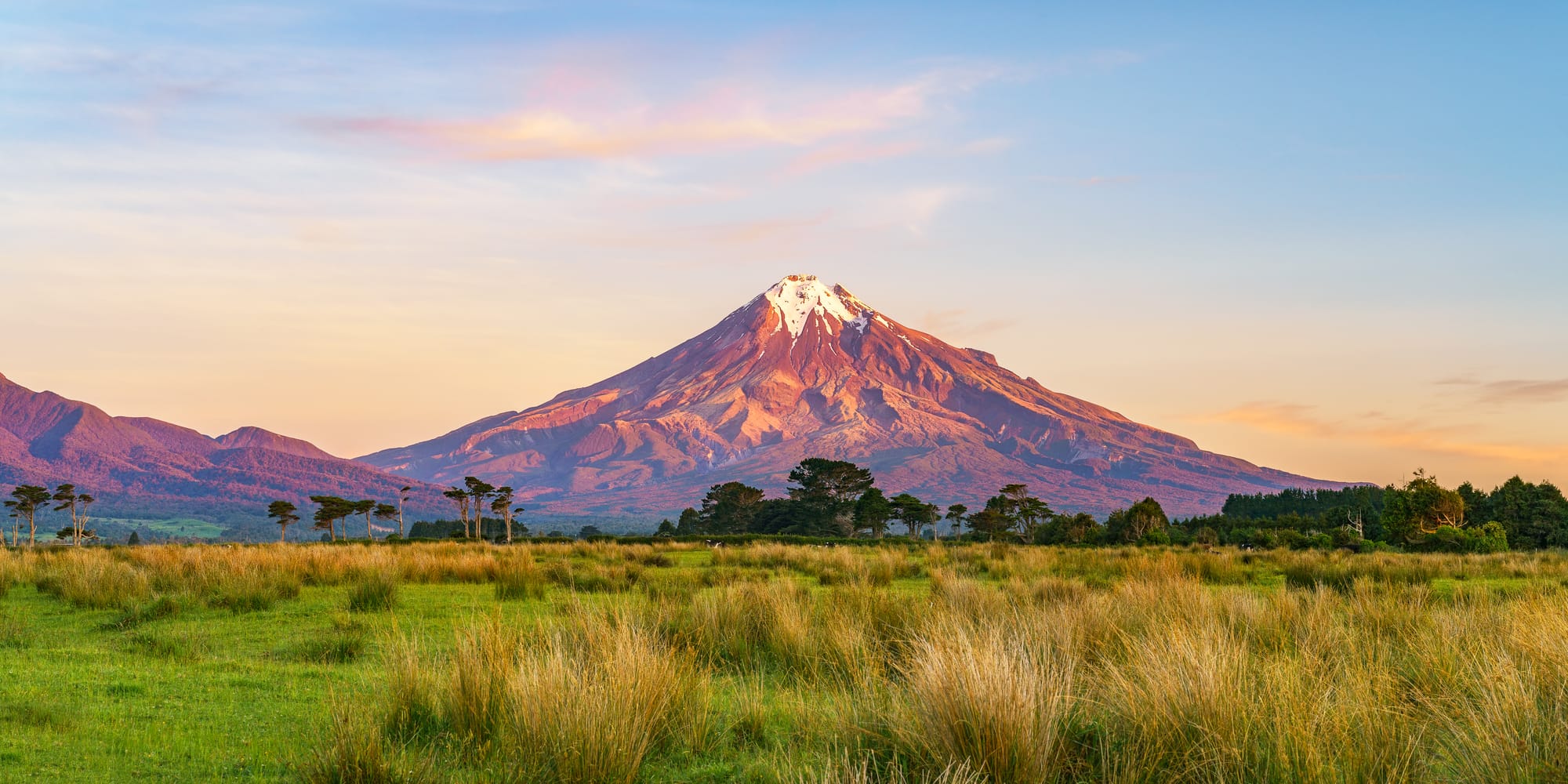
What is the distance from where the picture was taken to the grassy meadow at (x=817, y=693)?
4688 millimetres

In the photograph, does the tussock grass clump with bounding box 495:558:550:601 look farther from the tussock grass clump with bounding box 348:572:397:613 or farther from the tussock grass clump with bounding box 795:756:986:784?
the tussock grass clump with bounding box 795:756:986:784

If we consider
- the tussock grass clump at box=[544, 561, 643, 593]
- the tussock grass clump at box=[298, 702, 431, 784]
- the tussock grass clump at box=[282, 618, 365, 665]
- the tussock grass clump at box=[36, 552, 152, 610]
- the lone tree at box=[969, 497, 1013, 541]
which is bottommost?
the lone tree at box=[969, 497, 1013, 541]

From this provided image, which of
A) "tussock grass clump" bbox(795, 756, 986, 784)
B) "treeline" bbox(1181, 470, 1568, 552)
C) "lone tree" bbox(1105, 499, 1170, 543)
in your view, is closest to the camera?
"tussock grass clump" bbox(795, 756, 986, 784)

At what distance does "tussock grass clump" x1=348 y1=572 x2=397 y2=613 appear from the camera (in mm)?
12414

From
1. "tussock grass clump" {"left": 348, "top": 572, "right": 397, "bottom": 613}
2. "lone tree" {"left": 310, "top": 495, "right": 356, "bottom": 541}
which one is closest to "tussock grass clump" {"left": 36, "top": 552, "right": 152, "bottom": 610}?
"tussock grass clump" {"left": 348, "top": 572, "right": 397, "bottom": 613}

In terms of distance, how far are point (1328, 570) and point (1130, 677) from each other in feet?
43.0

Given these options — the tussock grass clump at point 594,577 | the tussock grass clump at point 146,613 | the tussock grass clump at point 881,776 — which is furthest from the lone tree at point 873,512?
the tussock grass clump at point 881,776

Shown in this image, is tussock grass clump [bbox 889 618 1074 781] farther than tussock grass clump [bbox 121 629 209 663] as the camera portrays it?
No

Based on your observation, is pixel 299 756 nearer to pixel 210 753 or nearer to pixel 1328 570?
pixel 210 753

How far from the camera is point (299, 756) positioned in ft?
18.1

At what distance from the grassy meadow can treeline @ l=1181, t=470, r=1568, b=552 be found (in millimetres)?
29376

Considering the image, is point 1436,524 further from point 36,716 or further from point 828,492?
point 36,716

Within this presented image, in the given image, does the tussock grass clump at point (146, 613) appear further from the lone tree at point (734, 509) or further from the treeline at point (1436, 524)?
the lone tree at point (734, 509)

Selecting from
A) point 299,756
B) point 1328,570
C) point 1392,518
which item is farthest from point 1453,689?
point 1392,518
